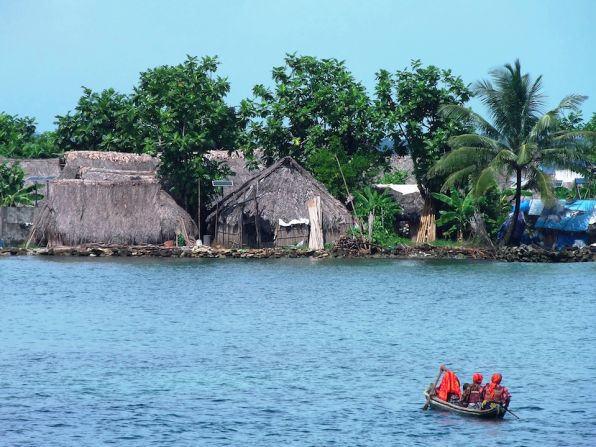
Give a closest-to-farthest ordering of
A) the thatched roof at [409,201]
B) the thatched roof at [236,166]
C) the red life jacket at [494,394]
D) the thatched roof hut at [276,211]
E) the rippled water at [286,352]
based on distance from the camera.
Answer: the rippled water at [286,352]
the red life jacket at [494,394]
the thatched roof hut at [276,211]
the thatched roof at [409,201]
the thatched roof at [236,166]

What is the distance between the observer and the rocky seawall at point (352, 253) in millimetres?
39438

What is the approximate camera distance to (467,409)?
57.4 feet

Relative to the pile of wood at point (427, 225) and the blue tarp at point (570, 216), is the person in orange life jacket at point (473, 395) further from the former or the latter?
the pile of wood at point (427, 225)

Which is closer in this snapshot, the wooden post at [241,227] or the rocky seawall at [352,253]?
the rocky seawall at [352,253]

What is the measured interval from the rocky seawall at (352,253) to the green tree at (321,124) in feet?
11.1

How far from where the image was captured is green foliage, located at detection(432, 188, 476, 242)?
135ft

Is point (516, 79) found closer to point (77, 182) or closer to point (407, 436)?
point (77, 182)

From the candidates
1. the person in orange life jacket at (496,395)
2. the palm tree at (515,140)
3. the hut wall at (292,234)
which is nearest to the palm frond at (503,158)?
the palm tree at (515,140)

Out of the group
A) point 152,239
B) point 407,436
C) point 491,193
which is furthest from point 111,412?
point 491,193

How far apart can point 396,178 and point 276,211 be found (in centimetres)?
881

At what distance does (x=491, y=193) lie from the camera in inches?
1657

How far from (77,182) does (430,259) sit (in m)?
12.2

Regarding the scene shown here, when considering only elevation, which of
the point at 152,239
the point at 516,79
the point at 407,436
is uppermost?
the point at 516,79

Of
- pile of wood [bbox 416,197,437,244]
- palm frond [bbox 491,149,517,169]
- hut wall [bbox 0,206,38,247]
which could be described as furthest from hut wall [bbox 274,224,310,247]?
hut wall [bbox 0,206,38,247]
